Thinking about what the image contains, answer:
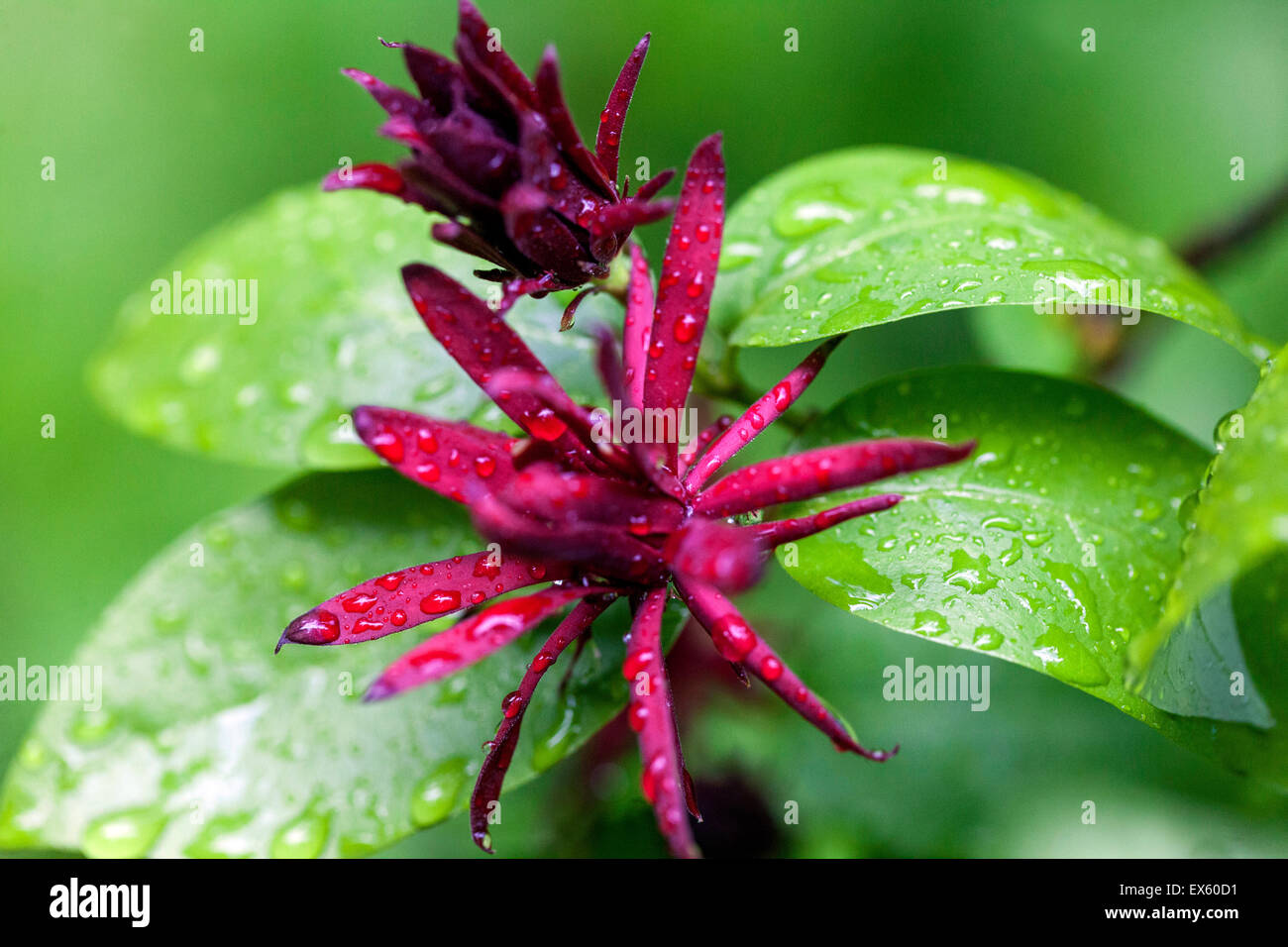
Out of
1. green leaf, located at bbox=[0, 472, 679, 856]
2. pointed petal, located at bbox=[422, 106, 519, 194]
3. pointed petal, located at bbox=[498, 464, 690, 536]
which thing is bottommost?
green leaf, located at bbox=[0, 472, 679, 856]

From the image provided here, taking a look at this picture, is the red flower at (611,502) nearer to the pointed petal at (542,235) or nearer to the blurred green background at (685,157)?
the pointed petal at (542,235)

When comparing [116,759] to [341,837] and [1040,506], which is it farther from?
[1040,506]

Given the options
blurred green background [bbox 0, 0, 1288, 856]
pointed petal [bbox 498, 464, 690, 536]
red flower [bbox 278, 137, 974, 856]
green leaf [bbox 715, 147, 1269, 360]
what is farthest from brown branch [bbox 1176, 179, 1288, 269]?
pointed petal [bbox 498, 464, 690, 536]

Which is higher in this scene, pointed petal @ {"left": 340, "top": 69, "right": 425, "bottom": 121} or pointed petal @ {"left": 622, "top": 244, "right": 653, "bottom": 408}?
pointed petal @ {"left": 340, "top": 69, "right": 425, "bottom": 121}

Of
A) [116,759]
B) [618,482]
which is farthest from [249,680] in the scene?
[618,482]

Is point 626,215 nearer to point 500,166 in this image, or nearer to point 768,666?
point 500,166

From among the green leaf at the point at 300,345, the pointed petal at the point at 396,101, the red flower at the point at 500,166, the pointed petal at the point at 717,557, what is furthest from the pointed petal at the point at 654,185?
the green leaf at the point at 300,345

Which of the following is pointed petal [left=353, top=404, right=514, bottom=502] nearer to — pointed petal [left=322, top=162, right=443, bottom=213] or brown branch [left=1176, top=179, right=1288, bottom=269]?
pointed petal [left=322, top=162, right=443, bottom=213]
